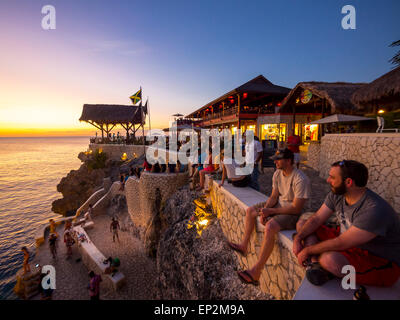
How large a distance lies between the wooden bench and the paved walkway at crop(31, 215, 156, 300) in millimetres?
329

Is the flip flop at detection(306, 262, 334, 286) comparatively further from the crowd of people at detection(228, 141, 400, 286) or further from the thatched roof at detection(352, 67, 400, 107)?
the thatched roof at detection(352, 67, 400, 107)

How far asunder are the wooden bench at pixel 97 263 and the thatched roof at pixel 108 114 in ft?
51.6

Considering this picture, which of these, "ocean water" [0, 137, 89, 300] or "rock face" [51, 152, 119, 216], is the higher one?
"rock face" [51, 152, 119, 216]

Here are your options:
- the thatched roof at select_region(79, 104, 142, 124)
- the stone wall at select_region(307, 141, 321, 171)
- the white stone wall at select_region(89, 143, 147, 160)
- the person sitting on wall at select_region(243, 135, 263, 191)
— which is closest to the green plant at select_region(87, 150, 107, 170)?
the white stone wall at select_region(89, 143, 147, 160)

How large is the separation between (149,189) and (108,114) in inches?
695

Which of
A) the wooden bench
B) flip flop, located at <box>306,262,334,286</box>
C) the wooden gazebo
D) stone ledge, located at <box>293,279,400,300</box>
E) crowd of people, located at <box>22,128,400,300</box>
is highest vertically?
the wooden gazebo

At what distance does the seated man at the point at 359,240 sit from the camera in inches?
61.8

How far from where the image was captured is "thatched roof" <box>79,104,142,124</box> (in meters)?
23.1

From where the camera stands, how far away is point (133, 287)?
879 centimetres

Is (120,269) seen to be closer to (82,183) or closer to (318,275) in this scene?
(318,275)

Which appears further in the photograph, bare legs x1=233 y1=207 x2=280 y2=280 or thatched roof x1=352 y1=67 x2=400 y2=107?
thatched roof x1=352 y1=67 x2=400 y2=107

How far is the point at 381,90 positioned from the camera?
6188mm
